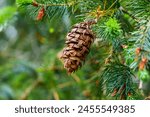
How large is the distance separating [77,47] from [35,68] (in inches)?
60.5

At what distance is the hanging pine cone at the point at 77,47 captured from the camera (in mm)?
1113

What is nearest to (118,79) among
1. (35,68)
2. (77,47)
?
(77,47)

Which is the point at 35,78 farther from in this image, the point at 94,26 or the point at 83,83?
the point at 94,26

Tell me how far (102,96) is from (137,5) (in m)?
0.53

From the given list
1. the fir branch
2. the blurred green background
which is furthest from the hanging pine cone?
the blurred green background

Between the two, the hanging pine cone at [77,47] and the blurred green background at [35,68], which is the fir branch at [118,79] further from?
the blurred green background at [35,68]

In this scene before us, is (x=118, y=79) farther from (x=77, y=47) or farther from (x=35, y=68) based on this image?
(x=35, y=68)

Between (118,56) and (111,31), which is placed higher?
(111,31)

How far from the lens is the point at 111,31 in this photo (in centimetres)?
103

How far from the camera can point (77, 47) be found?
1.11m

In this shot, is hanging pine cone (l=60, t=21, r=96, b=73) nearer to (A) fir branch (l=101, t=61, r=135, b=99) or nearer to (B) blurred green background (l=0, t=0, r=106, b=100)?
(A) fir branch (l=101, t=61, r=135, b=99)

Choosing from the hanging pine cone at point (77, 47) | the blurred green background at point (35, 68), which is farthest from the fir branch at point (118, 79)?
the blurred green background at point (35, 68)

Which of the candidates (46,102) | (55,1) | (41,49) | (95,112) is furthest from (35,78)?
(55,1)

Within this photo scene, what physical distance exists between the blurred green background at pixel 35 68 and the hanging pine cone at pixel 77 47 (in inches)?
26.3
